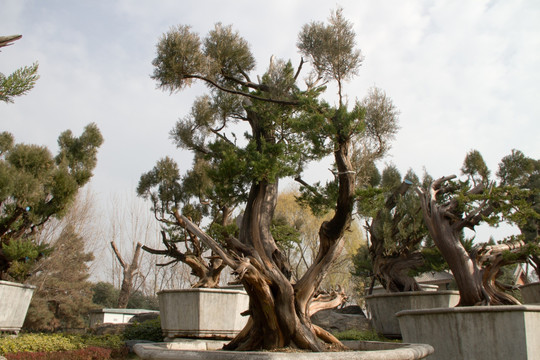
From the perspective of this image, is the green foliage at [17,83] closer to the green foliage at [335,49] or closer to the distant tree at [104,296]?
the green foliage at [335,49]

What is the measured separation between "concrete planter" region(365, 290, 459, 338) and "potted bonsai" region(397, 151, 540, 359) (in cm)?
151

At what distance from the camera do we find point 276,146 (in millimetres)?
6074

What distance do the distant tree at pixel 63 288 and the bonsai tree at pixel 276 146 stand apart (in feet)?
46.5

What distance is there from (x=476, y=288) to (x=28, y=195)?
1034 centimetres

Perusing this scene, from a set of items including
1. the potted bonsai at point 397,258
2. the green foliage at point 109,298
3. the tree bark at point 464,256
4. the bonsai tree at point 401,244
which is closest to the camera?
the tree bark at point 464,256

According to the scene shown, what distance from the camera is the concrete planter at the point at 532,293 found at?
7.84 metres

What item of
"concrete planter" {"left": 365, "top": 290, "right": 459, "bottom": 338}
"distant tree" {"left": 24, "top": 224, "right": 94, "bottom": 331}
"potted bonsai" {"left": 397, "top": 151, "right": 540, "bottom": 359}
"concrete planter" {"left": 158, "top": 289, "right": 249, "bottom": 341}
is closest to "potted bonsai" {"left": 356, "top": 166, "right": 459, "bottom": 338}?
Answer: "concrete planter" {"left": 365, "top": 290, "right": 459, "bottom": 338}

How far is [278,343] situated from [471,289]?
12.3ft

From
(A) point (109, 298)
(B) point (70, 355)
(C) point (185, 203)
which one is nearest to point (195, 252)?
(C) point (185, 203)

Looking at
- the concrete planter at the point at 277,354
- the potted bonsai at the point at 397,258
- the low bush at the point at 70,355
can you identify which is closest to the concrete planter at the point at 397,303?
the potted bonsai at the point at 397,258

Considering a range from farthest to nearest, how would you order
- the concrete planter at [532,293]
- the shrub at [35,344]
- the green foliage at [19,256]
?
the green foliage at [19,256] < the concrete planter at [532,293] < the shrub at [35,344]

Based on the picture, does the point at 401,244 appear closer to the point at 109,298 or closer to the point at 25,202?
the point at 25,202

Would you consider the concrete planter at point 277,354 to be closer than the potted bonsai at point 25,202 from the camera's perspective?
Yes

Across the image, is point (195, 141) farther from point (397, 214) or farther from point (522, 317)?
point (522, 317)
